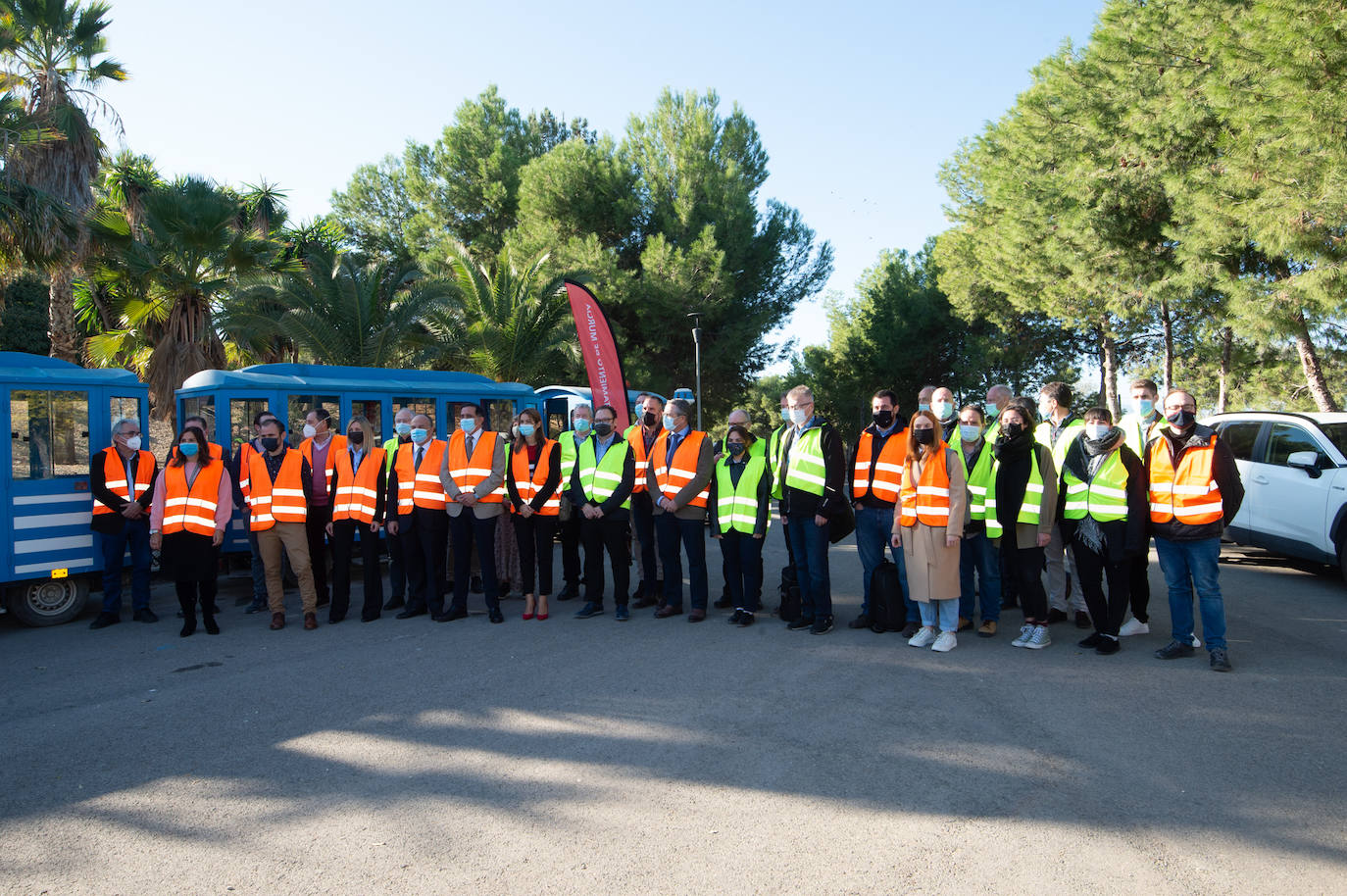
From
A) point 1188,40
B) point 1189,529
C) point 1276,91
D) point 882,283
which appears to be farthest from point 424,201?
point 1189,529

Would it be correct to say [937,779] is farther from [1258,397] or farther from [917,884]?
[1258,397]

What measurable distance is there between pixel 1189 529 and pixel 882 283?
Answer: 3530 cm

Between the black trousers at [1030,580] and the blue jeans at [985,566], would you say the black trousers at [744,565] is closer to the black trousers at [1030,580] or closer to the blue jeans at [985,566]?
the blue jeans at [985,566]

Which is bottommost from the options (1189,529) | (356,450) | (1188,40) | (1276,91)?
(1189,529)

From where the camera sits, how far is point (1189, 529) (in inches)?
239

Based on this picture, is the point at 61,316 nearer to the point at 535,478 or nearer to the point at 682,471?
the point at 535,478

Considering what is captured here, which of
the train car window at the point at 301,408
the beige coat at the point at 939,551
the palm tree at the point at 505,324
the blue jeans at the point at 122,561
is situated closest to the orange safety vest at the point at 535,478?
the beige coat at the point at 939,551

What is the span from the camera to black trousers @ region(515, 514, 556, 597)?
8224mm

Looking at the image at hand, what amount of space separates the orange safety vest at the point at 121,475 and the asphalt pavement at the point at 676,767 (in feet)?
4.88

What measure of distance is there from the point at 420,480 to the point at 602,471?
1676 millimetres

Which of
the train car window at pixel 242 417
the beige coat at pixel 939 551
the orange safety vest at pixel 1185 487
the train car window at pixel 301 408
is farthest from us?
the train car window at pixel 301 408

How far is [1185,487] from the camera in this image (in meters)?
6.10

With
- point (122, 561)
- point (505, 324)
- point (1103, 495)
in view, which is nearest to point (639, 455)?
point (1103, 495)

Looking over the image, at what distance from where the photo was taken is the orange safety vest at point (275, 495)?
7941 millimetres
